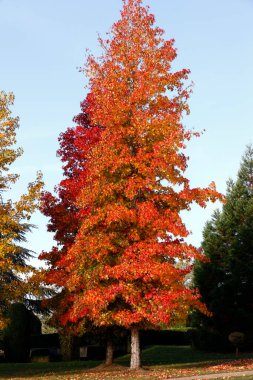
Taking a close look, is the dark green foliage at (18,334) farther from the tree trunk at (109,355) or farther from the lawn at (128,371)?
the tree trunk at (109,355)

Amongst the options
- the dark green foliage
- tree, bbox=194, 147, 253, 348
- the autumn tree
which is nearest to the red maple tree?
the autumn tree

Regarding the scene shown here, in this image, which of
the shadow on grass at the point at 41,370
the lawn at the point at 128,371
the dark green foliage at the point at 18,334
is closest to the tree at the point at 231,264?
the lawn at the point at 128,371

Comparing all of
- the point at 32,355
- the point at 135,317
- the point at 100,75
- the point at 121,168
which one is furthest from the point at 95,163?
the point at 32,355

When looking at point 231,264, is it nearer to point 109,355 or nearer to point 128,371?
point 109,355

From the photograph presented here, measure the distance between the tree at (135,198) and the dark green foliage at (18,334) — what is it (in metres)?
9.54

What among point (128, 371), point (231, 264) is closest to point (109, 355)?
point (128, 371)

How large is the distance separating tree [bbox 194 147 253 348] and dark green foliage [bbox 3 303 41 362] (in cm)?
1321

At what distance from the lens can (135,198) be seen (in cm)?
2608

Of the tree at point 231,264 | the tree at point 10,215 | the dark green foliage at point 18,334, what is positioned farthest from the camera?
the tree at point 231,264

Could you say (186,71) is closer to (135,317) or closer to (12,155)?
(12,155)

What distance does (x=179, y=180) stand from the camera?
2534 centimetres

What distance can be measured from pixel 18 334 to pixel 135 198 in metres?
14.7

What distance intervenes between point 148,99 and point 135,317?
9.64 m

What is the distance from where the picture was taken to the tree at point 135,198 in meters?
24.2
